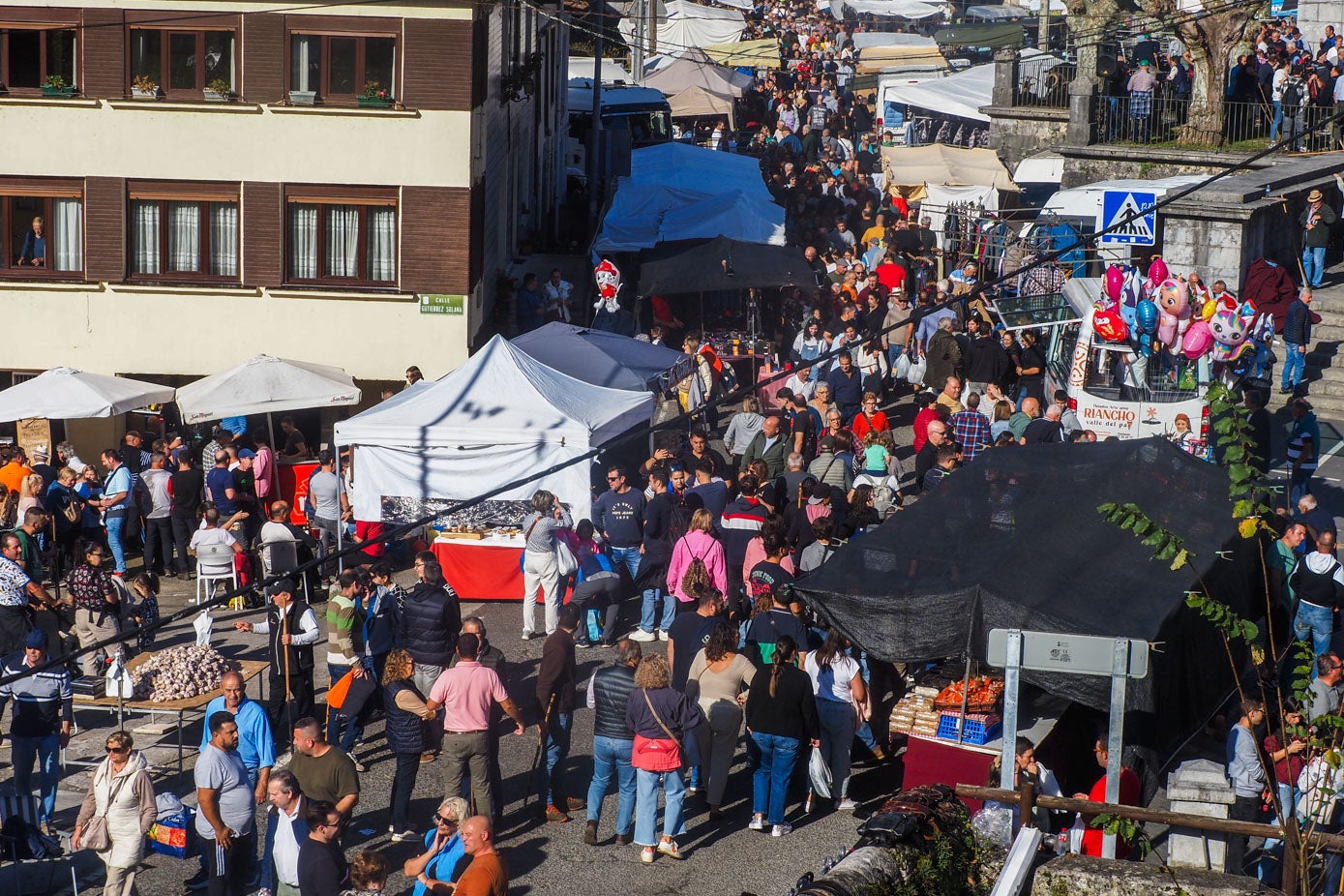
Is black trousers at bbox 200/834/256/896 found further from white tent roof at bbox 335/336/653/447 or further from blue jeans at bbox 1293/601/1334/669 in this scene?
blue jeans at bbox 1293/601/1334/669

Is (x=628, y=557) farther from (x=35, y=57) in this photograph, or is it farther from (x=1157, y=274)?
(x=35, y=57)

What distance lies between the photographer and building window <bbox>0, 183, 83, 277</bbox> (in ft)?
72.5

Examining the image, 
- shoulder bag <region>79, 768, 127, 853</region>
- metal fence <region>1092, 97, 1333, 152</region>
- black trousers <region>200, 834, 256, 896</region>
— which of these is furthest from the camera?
metal fence <region>1092, 97, 1333, 152</region>

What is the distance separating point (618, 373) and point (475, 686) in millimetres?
8312

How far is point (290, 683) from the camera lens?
13.3m

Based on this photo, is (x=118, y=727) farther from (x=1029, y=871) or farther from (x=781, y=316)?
(x=781, y=316)

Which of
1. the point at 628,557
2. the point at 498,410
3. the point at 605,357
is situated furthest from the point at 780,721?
the point at 605,357

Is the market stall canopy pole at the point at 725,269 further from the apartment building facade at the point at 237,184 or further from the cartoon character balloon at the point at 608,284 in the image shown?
the apartment building facade at the point at 237,184

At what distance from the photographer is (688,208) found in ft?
91.0

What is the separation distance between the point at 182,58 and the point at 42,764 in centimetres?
1247

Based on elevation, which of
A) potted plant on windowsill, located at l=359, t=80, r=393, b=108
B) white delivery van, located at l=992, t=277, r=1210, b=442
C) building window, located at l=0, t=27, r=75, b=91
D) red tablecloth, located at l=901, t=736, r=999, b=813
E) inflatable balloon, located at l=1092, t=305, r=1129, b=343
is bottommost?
red tablecloth, located at l=901, t=736, r=999, b=813

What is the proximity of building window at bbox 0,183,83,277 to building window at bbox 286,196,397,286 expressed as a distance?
2949 millimetres

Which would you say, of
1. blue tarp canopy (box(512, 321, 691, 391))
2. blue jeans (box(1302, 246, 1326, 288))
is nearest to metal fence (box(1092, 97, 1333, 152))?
blue jeans (box(1302, 246, 1326, 288))

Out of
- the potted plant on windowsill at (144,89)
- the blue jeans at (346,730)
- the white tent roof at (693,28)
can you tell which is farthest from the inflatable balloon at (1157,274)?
the white tent roof at (693,28)
